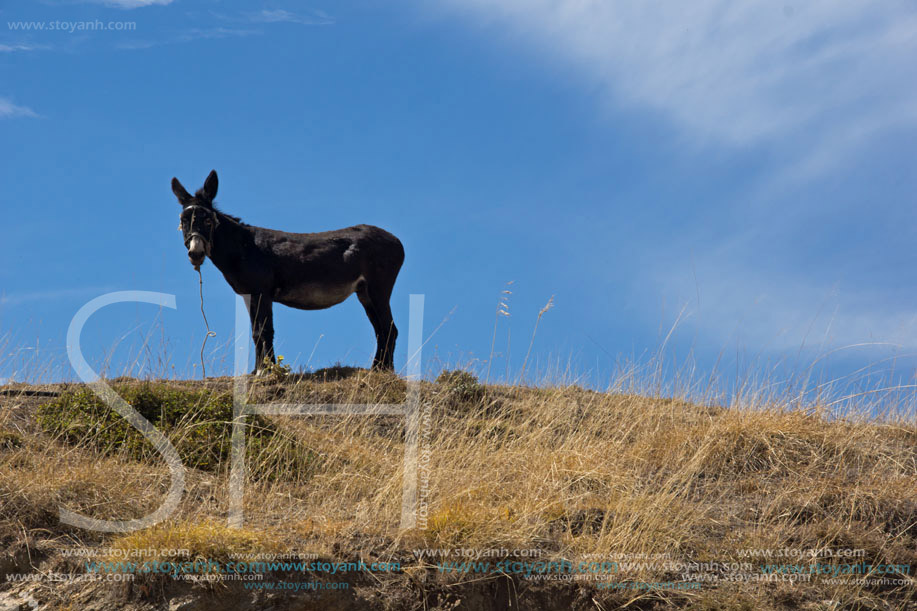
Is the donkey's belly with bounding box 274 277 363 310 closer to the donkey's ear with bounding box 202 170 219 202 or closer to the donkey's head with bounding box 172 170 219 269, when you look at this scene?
the donkey's head with bounding box 172 170 219 269

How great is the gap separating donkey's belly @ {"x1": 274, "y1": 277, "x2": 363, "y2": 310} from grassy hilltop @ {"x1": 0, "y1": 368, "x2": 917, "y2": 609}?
3096 mm

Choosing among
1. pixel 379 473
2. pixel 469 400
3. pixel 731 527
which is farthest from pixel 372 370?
pixel 731 527

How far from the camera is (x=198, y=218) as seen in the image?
12.6 m

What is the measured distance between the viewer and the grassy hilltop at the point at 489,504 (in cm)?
667

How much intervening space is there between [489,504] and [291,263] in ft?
22.8

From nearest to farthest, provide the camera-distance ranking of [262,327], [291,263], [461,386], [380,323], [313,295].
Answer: [461,386]
[262,327]
[291,263]
[313,295]
[380,323]

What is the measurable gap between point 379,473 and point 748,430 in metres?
4.54

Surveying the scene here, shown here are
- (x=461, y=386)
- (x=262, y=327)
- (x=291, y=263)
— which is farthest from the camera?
(x=291, y=263)

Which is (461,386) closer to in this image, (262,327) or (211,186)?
(262,327)

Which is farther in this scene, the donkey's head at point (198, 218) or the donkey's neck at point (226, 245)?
the donkey's neck at point (226, 245)

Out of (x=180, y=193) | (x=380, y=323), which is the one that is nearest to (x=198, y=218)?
(x=180, y=193)

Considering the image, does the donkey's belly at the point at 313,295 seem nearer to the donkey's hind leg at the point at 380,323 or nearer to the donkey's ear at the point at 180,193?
the donkey's hind leg at the point at 380,323

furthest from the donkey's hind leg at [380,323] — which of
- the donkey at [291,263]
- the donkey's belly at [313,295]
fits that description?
the donkey's belly at [313,295]

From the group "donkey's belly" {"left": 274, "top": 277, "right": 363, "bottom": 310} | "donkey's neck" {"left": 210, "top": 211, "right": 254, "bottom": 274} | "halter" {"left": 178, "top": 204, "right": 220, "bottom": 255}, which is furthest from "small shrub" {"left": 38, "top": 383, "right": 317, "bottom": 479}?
"donkey's belly" {"left": 274, "top": 277, "right": 363, "bottom": 310}
